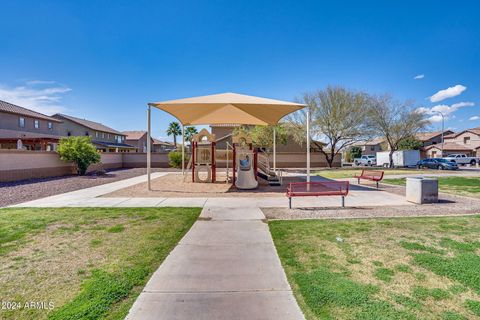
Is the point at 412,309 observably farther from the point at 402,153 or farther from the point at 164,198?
the point at 402,153

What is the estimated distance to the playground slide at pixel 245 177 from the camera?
14570 millimetres

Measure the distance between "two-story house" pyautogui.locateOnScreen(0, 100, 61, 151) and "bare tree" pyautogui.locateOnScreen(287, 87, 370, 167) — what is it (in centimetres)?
2891

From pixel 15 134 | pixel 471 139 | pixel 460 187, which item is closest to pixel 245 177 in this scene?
pixel 460 187

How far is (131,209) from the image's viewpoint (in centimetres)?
888

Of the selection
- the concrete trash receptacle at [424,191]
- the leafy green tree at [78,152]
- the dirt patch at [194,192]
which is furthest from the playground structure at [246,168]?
the leafy green tree at [78,152]

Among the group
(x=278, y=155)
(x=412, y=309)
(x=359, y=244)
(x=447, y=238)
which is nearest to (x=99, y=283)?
(x=412, y=309)

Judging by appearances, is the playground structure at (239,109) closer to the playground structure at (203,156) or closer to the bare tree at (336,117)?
the playground structure at (203,156)

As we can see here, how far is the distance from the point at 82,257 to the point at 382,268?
5296 millimetres

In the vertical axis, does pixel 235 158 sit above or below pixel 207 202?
above

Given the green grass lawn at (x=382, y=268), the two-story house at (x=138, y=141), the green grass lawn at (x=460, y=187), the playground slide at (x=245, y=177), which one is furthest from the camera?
the two-story house at (x=138, y=141)

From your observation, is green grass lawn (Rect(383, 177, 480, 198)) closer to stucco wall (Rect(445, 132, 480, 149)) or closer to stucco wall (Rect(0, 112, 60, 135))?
stucco wall (Rect(0, 112, 60, 135))

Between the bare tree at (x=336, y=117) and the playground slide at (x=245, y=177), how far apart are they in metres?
17.5

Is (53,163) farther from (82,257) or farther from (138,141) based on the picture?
(138,141)

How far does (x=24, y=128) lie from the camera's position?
34656 millimetres
